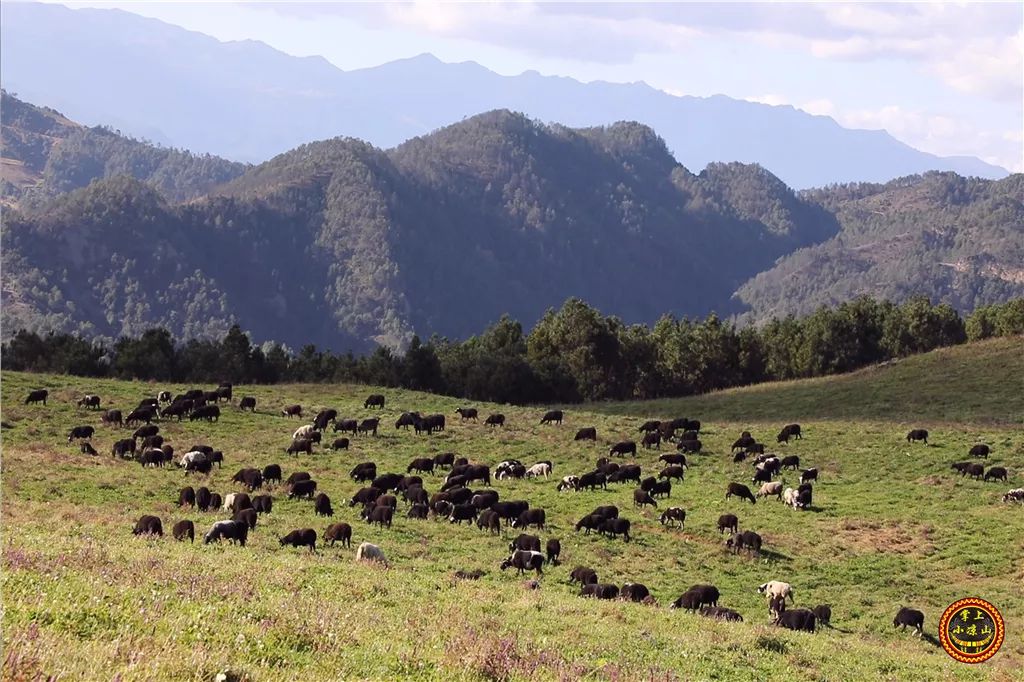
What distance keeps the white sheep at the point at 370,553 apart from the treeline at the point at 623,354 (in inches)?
2073

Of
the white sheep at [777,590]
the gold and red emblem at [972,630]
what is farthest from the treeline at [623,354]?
the gold and red emblem at [972,630]

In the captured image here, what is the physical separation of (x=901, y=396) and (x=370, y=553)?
45.1m

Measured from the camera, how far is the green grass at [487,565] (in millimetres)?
9586

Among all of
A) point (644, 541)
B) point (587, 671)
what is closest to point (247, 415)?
point (644, 541)

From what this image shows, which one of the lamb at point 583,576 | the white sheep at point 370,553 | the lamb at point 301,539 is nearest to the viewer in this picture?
the lamb at point 583,576

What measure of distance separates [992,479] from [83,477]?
112ft

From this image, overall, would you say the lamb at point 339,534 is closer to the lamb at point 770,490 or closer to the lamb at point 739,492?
the lamb at point 739,492

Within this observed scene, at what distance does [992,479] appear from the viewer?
3619 cm

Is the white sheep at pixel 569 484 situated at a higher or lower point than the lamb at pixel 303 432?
lower

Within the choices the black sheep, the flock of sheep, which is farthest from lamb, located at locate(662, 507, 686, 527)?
the black sheep

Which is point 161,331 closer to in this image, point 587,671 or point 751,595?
point 751,595

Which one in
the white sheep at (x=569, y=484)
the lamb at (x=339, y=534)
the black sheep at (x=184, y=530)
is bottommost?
the lamb at (x=339, y=534)

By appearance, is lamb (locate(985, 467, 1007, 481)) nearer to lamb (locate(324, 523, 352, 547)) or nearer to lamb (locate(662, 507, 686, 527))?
lamb (locate(662, 507, 686, 527))

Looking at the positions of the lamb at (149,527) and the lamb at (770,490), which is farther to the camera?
the lamb at (770,490)
